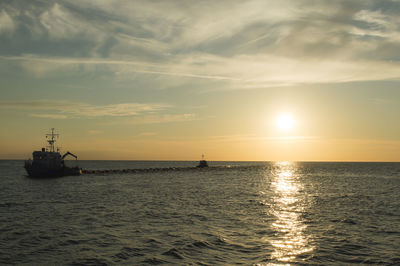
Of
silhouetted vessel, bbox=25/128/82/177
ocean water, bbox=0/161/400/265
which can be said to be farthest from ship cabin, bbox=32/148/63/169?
ocean water, bbox=0/161/400/265

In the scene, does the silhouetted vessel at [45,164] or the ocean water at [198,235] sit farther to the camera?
the silhouetted vessel at [45,164]

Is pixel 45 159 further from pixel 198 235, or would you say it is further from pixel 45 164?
pixel 198 235

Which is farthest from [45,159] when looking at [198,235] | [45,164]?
[198,235]

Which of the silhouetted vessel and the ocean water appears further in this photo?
the silhouetted vessel

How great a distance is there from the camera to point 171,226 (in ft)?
89.0

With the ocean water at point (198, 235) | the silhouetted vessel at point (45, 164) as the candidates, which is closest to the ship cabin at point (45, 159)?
the silhouetted vessel at point (45, 164)

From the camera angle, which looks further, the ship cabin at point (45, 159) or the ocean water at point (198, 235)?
the ship cabin at point (45, 159)

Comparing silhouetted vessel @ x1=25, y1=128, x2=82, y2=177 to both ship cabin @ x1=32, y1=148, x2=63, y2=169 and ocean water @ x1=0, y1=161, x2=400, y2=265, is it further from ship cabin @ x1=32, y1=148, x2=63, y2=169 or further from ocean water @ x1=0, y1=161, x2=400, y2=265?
A: ocean water @ x1=0, y1=161, x2=400, y2=265

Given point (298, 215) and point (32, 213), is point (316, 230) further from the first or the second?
point (32, 213)

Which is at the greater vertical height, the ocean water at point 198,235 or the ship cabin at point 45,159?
the ship cabin at point 45,159

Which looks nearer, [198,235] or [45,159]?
[198,235]

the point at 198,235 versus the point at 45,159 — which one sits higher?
the point at 45,159

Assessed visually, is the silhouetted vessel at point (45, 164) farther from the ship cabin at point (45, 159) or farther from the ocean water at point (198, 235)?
the ocean water at point (198, 235)

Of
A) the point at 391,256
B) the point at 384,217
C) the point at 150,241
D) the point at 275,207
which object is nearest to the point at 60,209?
the point at 150,241
